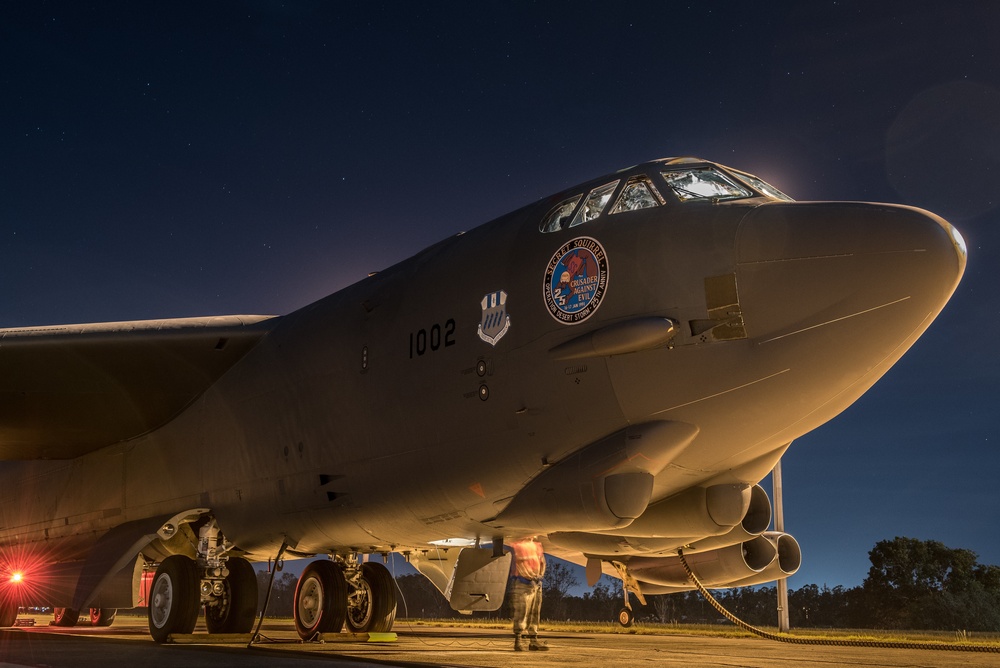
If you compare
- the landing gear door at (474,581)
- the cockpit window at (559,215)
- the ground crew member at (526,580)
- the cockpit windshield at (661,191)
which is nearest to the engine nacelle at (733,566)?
the landing gear door at (474,581)

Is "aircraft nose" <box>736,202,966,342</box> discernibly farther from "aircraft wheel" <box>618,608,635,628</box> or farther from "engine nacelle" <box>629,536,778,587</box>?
"aircraft wheel" <box>618,608,635,628</box>

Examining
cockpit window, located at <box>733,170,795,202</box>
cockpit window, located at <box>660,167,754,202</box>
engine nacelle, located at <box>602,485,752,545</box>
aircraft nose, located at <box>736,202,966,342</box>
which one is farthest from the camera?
engine nacelle, located at <box>602,485,752,545</box>

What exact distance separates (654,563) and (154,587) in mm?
6526

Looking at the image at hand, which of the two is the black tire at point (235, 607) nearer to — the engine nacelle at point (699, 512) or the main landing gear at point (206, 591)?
the main landing gear at point (206, 591)

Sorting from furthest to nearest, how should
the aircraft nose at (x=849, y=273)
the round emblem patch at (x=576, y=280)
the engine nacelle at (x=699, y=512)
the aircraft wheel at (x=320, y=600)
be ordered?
the aircraft wheel at (x=320, y=600) < the engine nacelle at (x=699, y=512) < the round emblem patch at (x=576, y=280) < the aircraft nose at (x=849, y=273)

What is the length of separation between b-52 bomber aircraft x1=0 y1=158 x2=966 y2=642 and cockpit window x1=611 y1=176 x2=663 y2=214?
0.8 inches

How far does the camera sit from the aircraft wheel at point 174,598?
1069 centimetres

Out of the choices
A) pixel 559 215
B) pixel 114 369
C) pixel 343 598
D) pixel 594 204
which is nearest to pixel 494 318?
pixel 559 215

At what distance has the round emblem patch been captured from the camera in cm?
706

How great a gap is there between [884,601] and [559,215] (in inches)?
1354

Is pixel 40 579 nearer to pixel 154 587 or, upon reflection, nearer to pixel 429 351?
pixel 154 587

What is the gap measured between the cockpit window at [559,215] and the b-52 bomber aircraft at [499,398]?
0.10 feet

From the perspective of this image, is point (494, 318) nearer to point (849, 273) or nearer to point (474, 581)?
point (849, 273)

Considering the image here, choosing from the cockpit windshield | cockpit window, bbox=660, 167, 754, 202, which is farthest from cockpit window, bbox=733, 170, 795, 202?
cockpit window, bbox=660, 167, 754, 202
